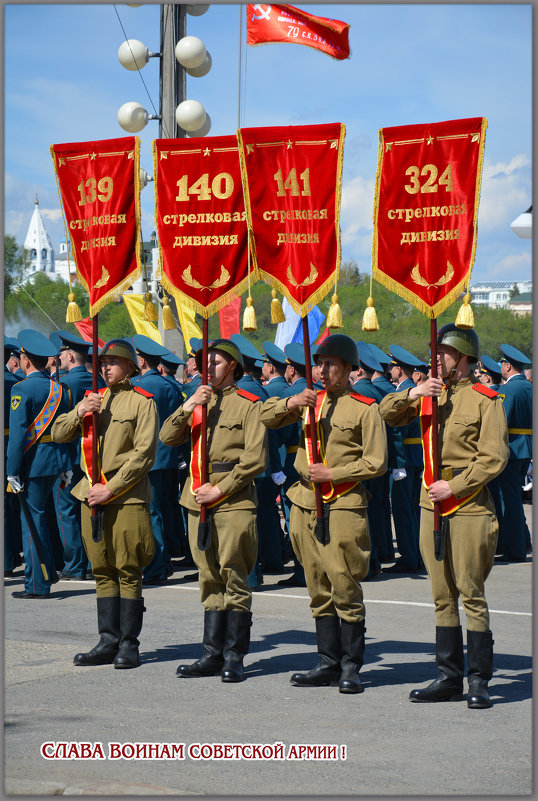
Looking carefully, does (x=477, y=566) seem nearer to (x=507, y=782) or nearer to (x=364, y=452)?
(x=364, y=452)

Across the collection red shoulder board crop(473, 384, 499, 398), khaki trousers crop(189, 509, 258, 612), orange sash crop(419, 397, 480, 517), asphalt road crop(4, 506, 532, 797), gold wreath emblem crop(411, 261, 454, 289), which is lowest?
asphalt road crop(4, 506, 532, 797)

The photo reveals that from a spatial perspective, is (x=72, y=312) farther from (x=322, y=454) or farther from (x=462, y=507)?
(x=462, y=507)

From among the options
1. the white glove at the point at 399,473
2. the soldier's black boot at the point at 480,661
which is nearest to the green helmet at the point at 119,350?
the soldier's black boot at the point at 480,661

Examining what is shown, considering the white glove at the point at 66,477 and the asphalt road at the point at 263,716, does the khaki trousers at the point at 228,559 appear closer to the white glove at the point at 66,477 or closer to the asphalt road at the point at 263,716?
the asphalt road at the point at 263,716

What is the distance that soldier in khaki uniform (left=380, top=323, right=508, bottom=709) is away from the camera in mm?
6758

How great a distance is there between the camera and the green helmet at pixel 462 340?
6992mm

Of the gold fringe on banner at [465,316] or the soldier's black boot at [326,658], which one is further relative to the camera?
the soldier's black boot at [326,658]

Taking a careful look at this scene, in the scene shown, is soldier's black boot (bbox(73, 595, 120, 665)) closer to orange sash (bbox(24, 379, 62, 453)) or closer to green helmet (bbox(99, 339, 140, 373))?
green helmet (bbox(99, 339, 140, 373))

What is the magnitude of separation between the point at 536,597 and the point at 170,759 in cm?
197

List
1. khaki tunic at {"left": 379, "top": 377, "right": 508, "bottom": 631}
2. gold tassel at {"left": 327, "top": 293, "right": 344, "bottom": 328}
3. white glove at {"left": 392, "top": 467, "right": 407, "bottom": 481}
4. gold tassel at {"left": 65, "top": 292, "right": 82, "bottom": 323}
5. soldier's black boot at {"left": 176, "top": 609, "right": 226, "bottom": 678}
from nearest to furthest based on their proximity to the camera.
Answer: khaki tunic at {"left": 379, "top": 377, "right": 508, "bottom": 631} → gold tassel at {"left": 327, "top": 293, "right": 344, "bottom": 328} → soldier's black boot at {"left": 176, "top": 609, "right": 226, "bottom": 678} → gold tassel at {"left": 65, "top": 292, "right": 82, "bottom": 323} → white glove at {"left": 392, "top": 467, "right": 407, "bottom": 481}

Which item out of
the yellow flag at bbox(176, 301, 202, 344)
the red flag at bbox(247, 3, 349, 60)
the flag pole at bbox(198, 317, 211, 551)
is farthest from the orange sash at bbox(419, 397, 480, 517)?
the red flag at bbox(247, 3, 349, 60)

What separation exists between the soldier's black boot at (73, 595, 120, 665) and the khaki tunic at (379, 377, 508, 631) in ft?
7.28

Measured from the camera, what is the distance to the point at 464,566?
6.76m

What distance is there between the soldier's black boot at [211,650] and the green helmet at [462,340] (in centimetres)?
225
